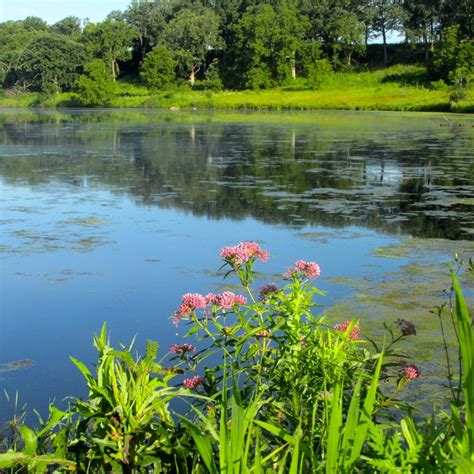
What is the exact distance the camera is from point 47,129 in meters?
22.2

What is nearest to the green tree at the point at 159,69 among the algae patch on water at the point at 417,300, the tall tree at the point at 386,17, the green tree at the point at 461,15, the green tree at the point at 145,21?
the green tree at the point at 145,21

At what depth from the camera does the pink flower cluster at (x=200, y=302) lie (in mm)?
2340

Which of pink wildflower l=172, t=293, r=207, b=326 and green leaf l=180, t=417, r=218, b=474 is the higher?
pink wildflower l=172, t=293, r=207, b=326

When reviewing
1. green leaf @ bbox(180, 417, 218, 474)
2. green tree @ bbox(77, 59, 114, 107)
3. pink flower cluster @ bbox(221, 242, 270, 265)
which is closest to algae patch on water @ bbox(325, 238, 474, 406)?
pink flower cluster @ bbox(221, 242, 270, 265)

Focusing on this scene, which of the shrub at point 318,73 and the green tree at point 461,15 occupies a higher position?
the green tree at point 461,15

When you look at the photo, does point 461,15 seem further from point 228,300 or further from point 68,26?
point 228,300

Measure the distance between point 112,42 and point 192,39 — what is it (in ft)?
22.3

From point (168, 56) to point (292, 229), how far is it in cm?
4141

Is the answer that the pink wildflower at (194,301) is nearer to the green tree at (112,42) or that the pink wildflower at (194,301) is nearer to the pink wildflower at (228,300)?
the pink wildflower at (228,300)

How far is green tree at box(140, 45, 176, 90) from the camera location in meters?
45.8

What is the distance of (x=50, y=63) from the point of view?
48656 millimetres

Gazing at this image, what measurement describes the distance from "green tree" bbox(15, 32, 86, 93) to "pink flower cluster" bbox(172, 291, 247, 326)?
47840 mm

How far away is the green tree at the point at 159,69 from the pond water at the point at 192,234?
3098 centimetres

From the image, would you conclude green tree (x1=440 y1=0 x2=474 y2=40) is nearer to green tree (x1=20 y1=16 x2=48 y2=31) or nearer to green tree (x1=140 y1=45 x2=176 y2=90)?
green tree (x1=140 y1=45 x2=176 y2=90)
